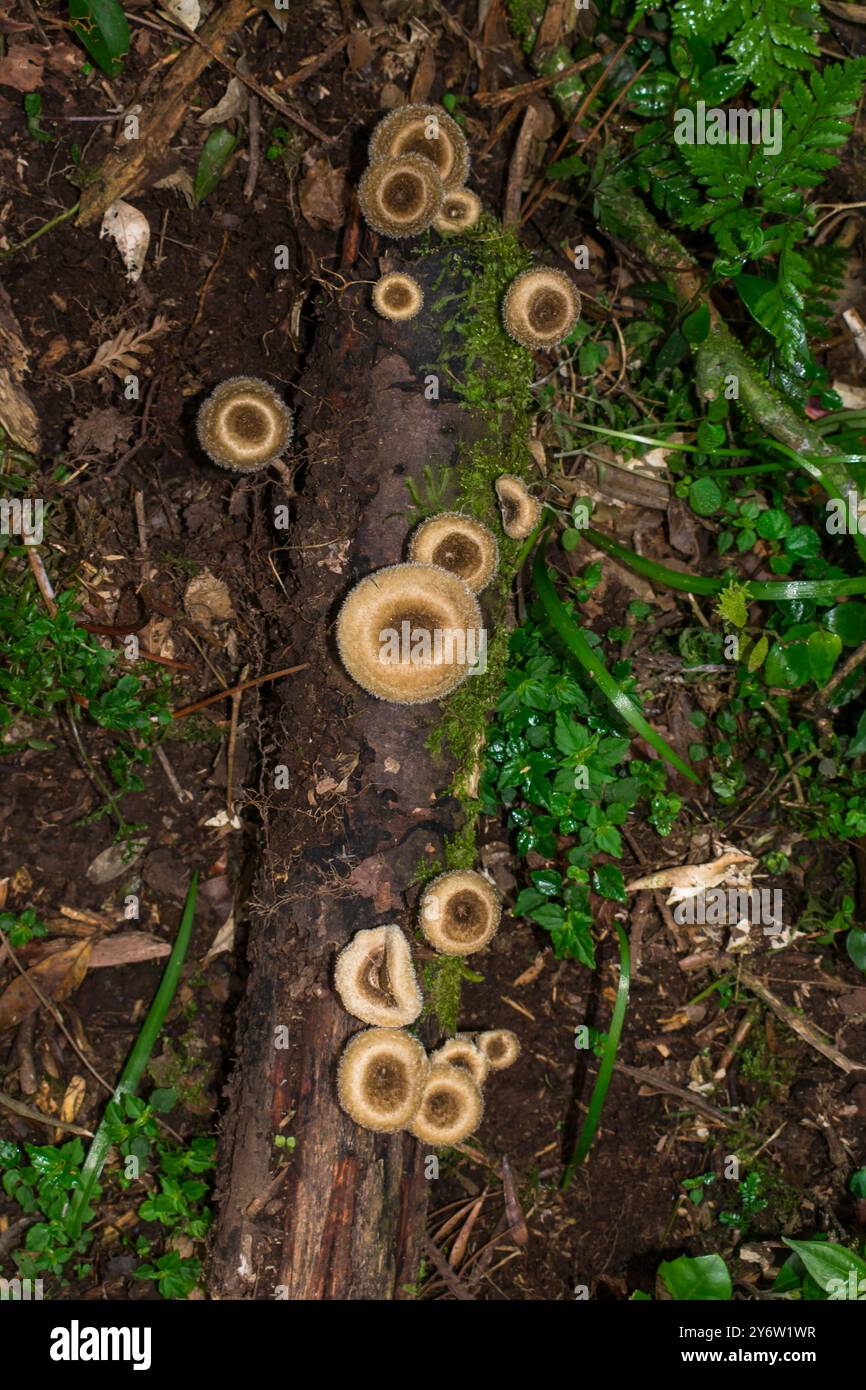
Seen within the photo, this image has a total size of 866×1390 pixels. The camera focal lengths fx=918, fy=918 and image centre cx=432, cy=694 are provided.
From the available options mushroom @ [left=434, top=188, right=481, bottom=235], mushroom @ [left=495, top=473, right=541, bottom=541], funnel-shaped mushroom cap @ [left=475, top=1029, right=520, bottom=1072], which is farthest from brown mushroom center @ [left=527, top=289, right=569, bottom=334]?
funnel-shaped mushroom cap @ [left=475, top=1029, right=520, bottom=1072]

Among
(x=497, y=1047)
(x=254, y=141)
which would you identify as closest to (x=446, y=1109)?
(x=497, y=1047)

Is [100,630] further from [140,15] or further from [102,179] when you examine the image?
[140,15]

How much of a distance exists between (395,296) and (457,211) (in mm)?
572

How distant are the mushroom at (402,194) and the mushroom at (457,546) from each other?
132 centimetres

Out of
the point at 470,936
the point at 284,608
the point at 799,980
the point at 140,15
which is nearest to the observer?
the point at 470,936

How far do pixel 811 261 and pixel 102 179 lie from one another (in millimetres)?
3771

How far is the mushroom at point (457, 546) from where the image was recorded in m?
4.09

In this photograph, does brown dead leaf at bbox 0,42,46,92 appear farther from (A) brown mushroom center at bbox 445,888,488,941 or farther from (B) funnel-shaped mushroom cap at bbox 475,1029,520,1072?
(B) funnel-shaped mushroom cap at bbox 475,1029,520,1072

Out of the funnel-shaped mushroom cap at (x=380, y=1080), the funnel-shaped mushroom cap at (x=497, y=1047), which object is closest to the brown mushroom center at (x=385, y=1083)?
the funnel-shaped mushroom cap at (x=380, y=1080)

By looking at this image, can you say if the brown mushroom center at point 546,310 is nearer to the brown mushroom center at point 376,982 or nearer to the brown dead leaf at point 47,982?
the brown mushroom center at point 376,982

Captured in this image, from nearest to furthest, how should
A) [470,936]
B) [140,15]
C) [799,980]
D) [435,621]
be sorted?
[435,621] < [470,936] < [140,15] < [799,980]

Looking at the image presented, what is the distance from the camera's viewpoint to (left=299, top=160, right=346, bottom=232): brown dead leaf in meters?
4.78
